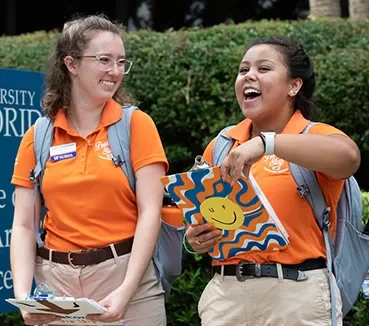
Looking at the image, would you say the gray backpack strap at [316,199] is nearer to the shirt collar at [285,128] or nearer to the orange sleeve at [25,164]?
the shirt collar at [285,128]

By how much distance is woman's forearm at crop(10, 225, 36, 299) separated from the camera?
353 centimetres

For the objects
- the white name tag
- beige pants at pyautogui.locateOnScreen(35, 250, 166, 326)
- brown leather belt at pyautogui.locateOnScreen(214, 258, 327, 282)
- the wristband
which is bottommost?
beige pants at pyautogui.locateOnScreen(35, 250, 166, 326)

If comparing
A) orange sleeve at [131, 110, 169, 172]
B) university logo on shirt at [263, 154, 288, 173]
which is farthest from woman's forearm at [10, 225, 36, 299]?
university logo on shirt at [263, 154, 288, 173]

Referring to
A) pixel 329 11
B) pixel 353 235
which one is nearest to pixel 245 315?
pixel 353 235

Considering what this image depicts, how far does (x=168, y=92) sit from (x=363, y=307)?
235cm

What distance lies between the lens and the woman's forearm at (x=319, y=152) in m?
3.00

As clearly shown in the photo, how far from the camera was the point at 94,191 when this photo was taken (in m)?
3.47

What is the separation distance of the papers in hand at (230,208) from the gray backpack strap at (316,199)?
0.17 meters

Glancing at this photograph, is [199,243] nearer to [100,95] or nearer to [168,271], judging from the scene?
[168,271]

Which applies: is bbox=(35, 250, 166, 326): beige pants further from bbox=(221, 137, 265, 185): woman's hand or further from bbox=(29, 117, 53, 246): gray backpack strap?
bbox=(221, 137, 265, 185): woman's hand

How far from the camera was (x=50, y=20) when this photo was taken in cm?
1200

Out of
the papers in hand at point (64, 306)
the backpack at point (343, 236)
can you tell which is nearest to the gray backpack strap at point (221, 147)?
the backpack at point (343, 236)

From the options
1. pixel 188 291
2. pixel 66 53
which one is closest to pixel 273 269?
pixel 66 53

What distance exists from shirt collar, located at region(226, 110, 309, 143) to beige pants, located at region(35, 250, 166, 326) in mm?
662
